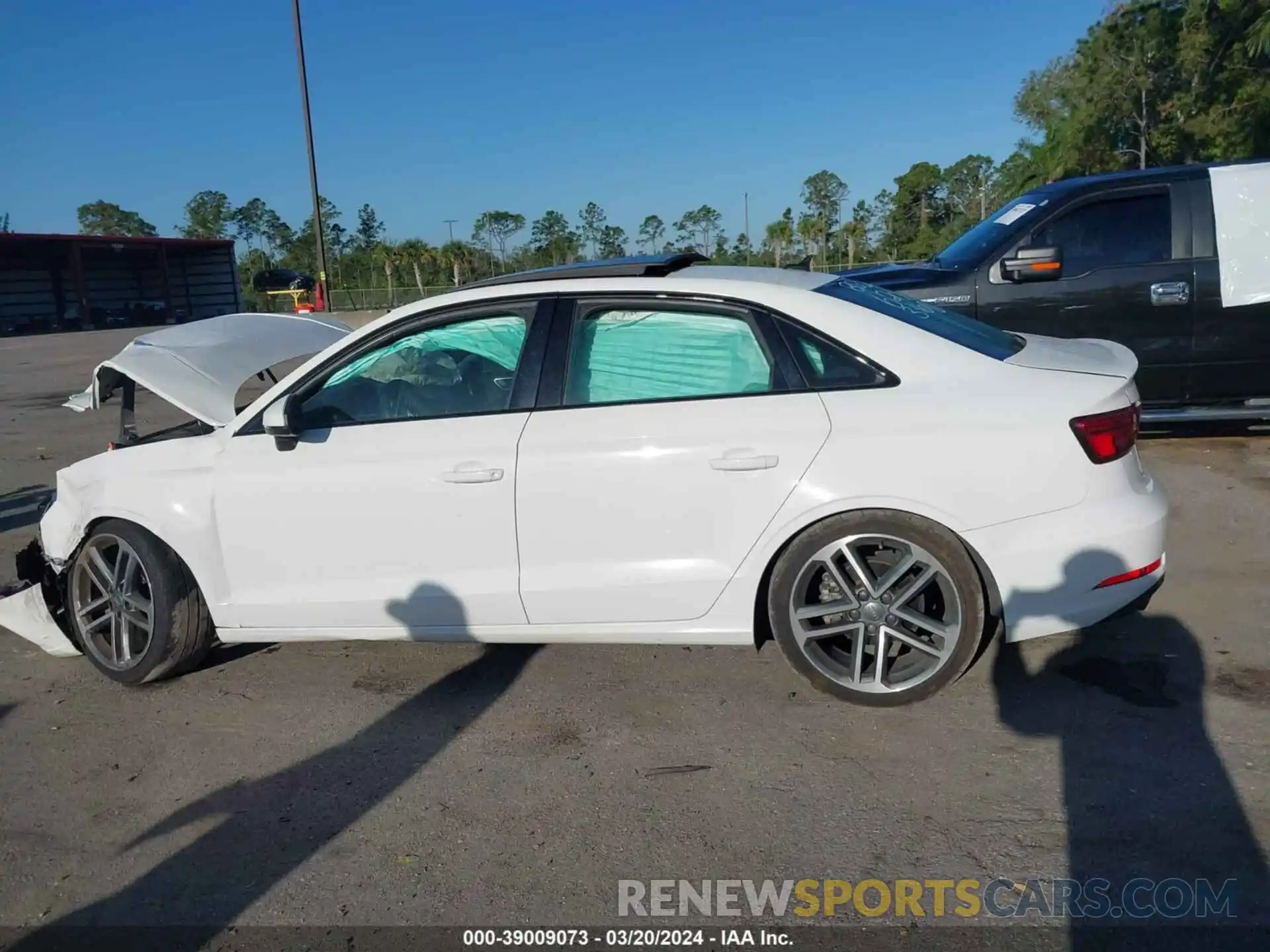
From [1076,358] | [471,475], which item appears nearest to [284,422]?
[471,475]

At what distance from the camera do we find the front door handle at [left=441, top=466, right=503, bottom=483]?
3734 mm

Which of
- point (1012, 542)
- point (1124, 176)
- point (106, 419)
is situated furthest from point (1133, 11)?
point (1012, 542)

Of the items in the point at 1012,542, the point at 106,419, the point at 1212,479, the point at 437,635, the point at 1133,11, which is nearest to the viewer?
the point at 1012,542

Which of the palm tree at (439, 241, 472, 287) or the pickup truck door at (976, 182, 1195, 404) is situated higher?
the palm tree at (439, 241, 472, 287)

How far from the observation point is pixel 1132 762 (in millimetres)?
3266

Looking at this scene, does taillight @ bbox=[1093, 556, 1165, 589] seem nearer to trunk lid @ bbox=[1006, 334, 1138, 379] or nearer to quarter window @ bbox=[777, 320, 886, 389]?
trunk lid @ bbox=[1006, 334, 1138, 379]

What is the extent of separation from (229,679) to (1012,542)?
3228 mm

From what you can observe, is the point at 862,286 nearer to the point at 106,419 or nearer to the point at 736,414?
the point at 736,414

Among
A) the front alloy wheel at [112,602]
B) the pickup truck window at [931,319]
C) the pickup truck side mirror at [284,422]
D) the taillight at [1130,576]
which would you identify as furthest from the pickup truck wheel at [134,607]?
the taillight at [1130,576]

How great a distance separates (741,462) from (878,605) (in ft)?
2.31

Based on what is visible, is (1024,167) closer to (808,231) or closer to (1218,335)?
(808,231)

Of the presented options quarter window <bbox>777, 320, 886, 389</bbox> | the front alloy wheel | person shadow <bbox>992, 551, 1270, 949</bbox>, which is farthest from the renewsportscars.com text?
the front alloy wheel

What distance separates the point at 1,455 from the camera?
9.80m

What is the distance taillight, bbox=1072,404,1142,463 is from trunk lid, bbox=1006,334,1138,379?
0.67 feet
